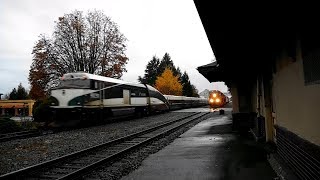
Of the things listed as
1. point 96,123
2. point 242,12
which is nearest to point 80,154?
point 242,12

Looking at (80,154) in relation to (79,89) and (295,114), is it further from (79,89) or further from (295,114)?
(79,89)

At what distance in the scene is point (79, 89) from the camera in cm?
2216

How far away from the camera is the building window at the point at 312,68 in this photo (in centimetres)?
438

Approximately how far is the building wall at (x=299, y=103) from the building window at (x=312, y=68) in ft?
0.25

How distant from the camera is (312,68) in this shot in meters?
4.67

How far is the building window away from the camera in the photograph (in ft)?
14.4

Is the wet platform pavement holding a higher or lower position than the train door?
lower

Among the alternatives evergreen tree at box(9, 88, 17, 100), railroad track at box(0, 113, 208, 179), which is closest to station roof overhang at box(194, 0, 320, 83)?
railroad track at box(0, 113, 208, 179)

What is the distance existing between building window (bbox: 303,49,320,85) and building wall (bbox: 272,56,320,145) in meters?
0.08

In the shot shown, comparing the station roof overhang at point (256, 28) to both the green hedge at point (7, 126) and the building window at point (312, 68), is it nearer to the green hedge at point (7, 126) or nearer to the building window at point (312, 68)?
the building window at point (312, 68)

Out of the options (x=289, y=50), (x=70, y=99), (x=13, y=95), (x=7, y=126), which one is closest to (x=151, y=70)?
(x=13, y=95)

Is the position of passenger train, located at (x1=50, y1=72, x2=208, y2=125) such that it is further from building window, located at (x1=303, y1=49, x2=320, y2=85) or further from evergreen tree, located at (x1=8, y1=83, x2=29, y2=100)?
evergreen tree, located at (x1=8, y1=83, x2=29, y2=100)

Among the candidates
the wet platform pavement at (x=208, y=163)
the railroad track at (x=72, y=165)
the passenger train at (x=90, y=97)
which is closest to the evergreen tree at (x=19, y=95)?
the passenger train at (x=90, y=97)

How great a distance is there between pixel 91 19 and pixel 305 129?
45.5m
